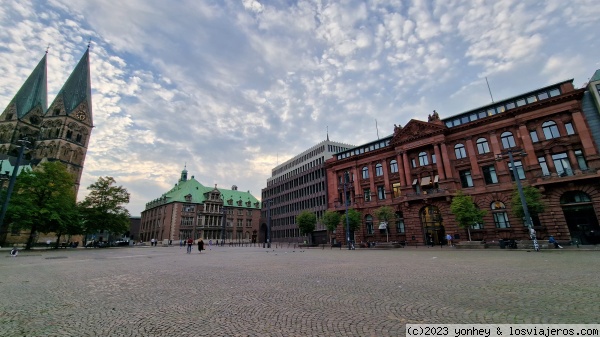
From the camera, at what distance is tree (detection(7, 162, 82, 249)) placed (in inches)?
1394

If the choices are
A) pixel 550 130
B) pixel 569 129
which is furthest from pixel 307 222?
Result: pixel 569 129

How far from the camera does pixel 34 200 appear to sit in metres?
37.9

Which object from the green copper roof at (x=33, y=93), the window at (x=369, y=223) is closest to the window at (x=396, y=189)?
the window at (x=369, y=223)

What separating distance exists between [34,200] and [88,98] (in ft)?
189

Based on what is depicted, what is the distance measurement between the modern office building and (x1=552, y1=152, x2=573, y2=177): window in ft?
155

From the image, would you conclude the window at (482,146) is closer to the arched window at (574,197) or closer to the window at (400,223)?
the arched window at (574,197)

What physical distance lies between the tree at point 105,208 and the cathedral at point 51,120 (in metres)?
27.4

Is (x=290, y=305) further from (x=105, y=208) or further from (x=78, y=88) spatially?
(x=78, y=88)

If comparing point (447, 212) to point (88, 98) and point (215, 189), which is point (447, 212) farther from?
point (88, 98)

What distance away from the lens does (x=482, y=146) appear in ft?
131

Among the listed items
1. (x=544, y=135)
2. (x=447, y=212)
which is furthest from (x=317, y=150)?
(x=544, y=135)

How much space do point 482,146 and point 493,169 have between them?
392 centimetres

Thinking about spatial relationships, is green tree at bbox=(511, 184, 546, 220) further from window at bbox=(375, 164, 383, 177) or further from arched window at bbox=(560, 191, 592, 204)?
window at bbox=(375, 164, 383, 177)

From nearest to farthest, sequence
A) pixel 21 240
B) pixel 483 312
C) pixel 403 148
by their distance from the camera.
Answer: pixel 483 312 → pixel 403 148 → pixel 21 240
